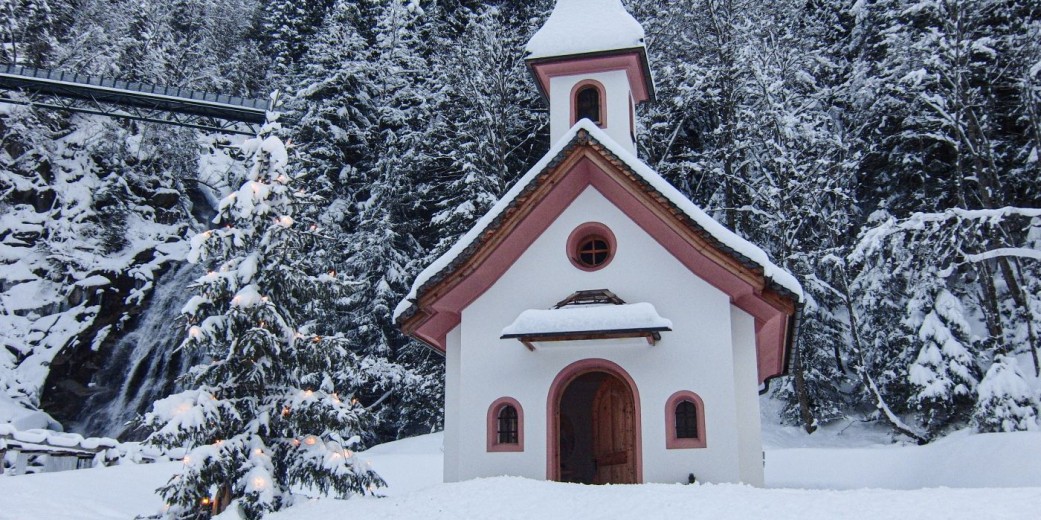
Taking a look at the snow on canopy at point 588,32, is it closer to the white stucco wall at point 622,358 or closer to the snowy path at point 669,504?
the white stucco wall at point 622,358

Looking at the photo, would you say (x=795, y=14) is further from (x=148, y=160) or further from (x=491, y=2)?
(x=148, y=160)

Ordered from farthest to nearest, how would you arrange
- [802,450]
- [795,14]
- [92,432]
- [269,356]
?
[795,14], [92,432], [802,450], [269,356]

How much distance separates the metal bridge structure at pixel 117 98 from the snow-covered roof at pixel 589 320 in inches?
790

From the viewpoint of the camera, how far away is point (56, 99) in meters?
29.1

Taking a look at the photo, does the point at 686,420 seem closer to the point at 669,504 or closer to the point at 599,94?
the point at 669,504

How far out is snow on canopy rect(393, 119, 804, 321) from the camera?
11.1m

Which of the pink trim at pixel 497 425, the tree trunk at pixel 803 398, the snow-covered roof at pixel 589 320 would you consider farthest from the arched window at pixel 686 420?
the tree trunk at pixel 803 398

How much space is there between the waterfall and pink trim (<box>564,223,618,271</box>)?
1585 centimetres

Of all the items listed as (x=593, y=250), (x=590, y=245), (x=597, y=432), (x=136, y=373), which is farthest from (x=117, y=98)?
(x=597, y=432)

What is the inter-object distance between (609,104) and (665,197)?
4.37 meters

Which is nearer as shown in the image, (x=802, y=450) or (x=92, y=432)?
(x=802, y=450)

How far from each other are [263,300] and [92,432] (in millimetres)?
16596

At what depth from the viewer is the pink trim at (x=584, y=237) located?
12.3m

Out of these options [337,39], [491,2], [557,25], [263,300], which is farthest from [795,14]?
[263,300]
